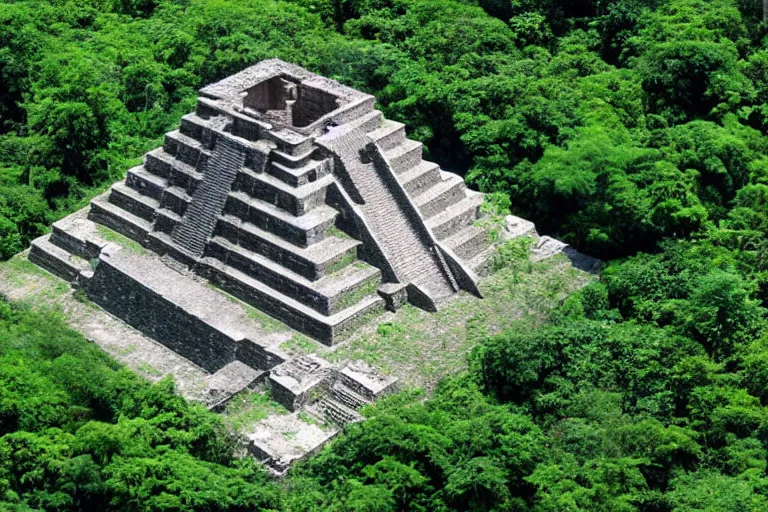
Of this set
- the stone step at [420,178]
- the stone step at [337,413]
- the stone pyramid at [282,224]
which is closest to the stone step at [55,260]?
the stone pyramid at [282,224]

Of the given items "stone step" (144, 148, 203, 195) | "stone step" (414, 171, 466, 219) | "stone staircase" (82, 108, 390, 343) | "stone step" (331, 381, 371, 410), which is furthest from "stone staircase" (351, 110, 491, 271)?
"stone step" (331, 381, 371, 410)

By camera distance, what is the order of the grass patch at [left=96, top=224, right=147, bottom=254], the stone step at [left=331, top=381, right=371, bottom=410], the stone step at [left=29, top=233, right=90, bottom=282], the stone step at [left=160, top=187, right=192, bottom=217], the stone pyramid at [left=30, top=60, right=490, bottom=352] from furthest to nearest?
the stone step at [left=29, top=233, right=90, bottom=282], the grass patch at [left=96, top=224, right=147, bottom=254], the stone step at [left=160, top=187, right=192, bottom=217], the stone pyramid at [left=30, top=60, right=490, bottom=352], the stone step at [left=331, top=381, right=371, bottom=410]

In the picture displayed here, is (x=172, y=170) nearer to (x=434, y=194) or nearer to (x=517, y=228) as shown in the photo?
(x=434, y=194)

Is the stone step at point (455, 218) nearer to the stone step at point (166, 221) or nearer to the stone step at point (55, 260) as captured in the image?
the stone step at point (166, 221)

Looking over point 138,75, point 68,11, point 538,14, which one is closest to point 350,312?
point 138,75

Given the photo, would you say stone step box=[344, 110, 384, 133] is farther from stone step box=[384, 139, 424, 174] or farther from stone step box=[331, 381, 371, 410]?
stone step box=[331, 381, 371, 410]

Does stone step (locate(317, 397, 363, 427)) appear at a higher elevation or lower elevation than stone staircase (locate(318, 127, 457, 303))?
lower

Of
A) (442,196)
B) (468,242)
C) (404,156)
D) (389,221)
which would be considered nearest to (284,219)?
(389,221)
